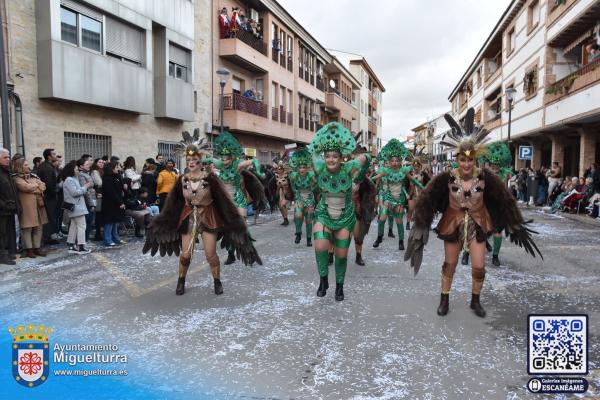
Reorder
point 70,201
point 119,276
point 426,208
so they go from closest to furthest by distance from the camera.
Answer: point 426,208
point 119,276
point 70,201

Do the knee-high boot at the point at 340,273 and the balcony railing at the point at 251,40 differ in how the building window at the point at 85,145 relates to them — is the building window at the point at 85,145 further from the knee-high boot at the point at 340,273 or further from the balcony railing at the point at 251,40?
the knee-high boot at the point at 340,273

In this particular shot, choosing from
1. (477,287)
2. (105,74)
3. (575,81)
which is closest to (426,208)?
(477,287)

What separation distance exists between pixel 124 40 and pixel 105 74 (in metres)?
2.00

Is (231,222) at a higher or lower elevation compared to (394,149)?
lower

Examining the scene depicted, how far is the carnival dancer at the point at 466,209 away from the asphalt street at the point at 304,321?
0.57 metres

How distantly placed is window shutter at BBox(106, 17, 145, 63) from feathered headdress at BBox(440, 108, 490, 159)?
12430 millimetres

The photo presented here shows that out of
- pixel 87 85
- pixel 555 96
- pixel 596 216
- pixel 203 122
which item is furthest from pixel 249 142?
pixel 596 216

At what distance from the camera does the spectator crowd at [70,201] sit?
Result: 299 inches

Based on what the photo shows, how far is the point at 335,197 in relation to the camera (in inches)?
222

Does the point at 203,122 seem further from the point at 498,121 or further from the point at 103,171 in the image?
the point at 498,121

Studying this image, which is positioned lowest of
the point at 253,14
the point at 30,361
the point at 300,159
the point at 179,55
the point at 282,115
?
the point at 30,361

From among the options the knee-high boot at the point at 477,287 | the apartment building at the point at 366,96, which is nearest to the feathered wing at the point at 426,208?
the knee-high boot at the point at 477,287

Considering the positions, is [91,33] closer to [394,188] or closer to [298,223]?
[298,223]

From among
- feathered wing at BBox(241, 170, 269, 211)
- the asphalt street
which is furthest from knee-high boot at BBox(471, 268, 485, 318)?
feathered wing at BBox(241, 170, 269, 211)
